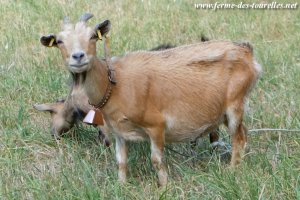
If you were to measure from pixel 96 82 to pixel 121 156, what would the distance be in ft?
2.99

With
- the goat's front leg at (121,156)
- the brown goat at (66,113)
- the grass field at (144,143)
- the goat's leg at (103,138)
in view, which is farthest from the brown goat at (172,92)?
the brown goat at (66,113)

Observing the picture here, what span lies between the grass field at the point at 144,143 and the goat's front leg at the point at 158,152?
9 centimetres

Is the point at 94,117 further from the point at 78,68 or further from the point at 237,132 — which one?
the point at 237,132

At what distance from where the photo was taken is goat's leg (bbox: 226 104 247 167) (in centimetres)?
589

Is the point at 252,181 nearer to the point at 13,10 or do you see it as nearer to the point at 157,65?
the point at 157,65

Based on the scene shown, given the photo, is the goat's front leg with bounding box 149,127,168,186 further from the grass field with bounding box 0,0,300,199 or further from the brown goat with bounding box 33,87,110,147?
the brown goat with bounding box 33,87,110,147

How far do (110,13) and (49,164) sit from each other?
17.1 feet

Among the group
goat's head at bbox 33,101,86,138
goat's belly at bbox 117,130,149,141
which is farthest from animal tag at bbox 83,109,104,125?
goat's head at bbox 33,101,86,138

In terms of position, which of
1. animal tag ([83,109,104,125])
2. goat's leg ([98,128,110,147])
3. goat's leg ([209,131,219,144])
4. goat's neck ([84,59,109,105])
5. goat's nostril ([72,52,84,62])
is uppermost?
goat's nostril ([72,52,84,62])

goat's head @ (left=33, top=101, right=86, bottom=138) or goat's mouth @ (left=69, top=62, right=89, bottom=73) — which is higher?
goat's mouth @ (left=69, top=62, right=89, bottom=73)

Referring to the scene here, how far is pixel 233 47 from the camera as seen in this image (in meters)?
5.93

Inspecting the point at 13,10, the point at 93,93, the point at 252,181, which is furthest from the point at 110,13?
the point at 252,181

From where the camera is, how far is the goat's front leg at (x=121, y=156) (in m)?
5.75

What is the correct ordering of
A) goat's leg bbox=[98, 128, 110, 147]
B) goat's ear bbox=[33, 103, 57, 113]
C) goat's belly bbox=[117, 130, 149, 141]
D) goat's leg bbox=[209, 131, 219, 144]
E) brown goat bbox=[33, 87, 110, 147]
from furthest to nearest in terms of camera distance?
goat's ear bbox=[33, 103, 57, 113] < goat's leg bbox=[209, 131, 219, 144] < brown goat bbox=[33, 87, 110, 147] < goat's leg bbox=[98, 128, 110, 147] < goat's belly bbox=[117, 130, 149, 141]
